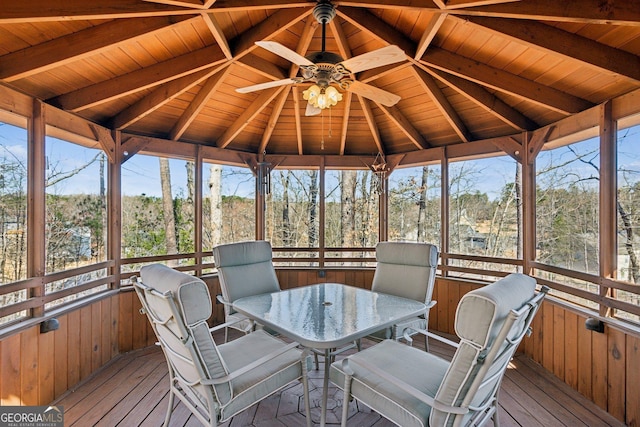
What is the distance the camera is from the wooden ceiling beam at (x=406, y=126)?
4059 mm

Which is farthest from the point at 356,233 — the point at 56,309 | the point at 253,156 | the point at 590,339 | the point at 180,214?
the point at 56,309

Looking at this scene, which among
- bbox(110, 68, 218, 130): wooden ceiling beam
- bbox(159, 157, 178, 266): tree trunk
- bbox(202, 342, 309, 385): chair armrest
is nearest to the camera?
bbox(202, 342, 309, 385): chair armrest

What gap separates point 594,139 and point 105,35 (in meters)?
4.35

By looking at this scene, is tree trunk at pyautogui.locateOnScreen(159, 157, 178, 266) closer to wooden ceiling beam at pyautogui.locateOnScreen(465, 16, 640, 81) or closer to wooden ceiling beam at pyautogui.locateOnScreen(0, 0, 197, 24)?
wooden ceiling beam at pyautogui.locateOnScreen(0, 0, 197, 24)

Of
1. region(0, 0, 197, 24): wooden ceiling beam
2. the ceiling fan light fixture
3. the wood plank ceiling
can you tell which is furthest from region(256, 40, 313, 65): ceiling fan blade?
region(0, 0, 197, 24): wooden ceiling beam

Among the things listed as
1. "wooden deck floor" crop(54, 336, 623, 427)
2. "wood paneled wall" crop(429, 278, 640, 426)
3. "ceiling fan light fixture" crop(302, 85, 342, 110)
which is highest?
"ceiling fan light fixture" crop(302, 85, 342, 110)

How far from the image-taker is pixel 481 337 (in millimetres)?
1408

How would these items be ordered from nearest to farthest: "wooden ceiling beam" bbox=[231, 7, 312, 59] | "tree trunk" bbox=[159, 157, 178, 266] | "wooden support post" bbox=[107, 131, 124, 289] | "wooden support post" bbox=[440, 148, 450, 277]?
"wooden ceiling beam" bbox=[231, 7, 312, 59] → "wooden support post" bbox=[107, 131, 124, 289] → "tree trunk" bbox=[159, 157, 178, 266] → "wooden support post" bbox=[440, 148, 450, 277]

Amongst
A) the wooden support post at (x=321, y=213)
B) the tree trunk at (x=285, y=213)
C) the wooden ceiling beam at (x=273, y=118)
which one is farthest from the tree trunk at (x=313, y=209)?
the wooden ceiling beam at (x=273, y=118)

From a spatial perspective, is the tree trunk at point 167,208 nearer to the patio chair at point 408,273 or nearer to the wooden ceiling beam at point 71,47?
the wooden ceiling beam at point 71,47

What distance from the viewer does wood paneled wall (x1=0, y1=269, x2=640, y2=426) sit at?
2.38 metres

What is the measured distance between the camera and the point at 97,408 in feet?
8.38

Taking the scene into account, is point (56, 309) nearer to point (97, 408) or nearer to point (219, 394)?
point (97, 408)

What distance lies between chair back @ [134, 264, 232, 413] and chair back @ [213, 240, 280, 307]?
1.18 m
